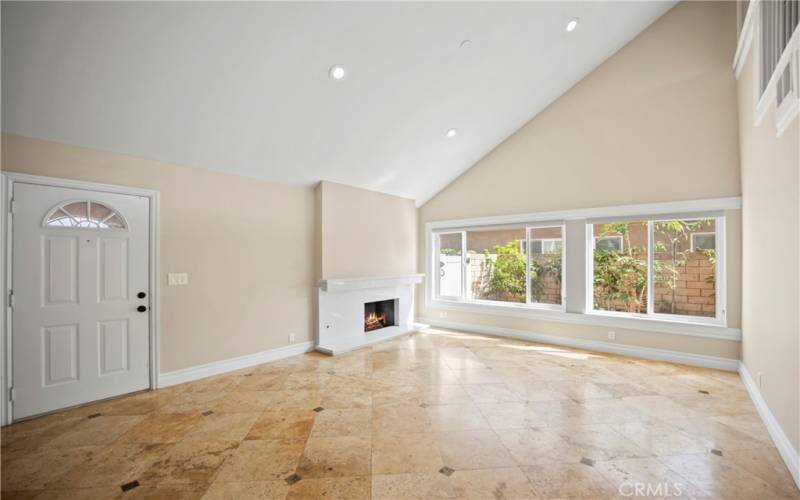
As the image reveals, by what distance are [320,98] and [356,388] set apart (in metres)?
3.15

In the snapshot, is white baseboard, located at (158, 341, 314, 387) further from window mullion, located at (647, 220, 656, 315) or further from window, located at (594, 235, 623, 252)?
window mullion, located at (647, 220, 656, 315)

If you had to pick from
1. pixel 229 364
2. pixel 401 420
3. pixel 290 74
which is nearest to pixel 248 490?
pixel 401 420

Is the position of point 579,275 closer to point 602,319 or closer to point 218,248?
point 602,319

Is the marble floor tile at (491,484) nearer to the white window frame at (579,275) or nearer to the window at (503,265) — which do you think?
the white window frame at (579,275)

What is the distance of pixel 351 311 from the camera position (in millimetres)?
5480

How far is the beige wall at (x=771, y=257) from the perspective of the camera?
2301mm

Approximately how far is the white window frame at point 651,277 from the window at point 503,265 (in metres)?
0.41

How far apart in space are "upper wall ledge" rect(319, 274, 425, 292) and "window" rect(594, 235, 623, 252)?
3085 millimetres

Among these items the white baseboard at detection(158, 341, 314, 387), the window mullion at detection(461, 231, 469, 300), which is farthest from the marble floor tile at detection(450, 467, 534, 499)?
the window mullion at detection(461, 231, 469, 300)

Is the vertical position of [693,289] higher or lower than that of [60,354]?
higher

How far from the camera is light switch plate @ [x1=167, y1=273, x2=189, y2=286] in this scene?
3.74 m

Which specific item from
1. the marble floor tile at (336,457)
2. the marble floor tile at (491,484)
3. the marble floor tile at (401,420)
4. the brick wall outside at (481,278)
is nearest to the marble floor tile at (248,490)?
the marble floor tile at (336,457)

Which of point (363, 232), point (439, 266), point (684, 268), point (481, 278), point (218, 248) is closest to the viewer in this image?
point (218, 248)

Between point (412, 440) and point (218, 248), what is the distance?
10.3 ft
